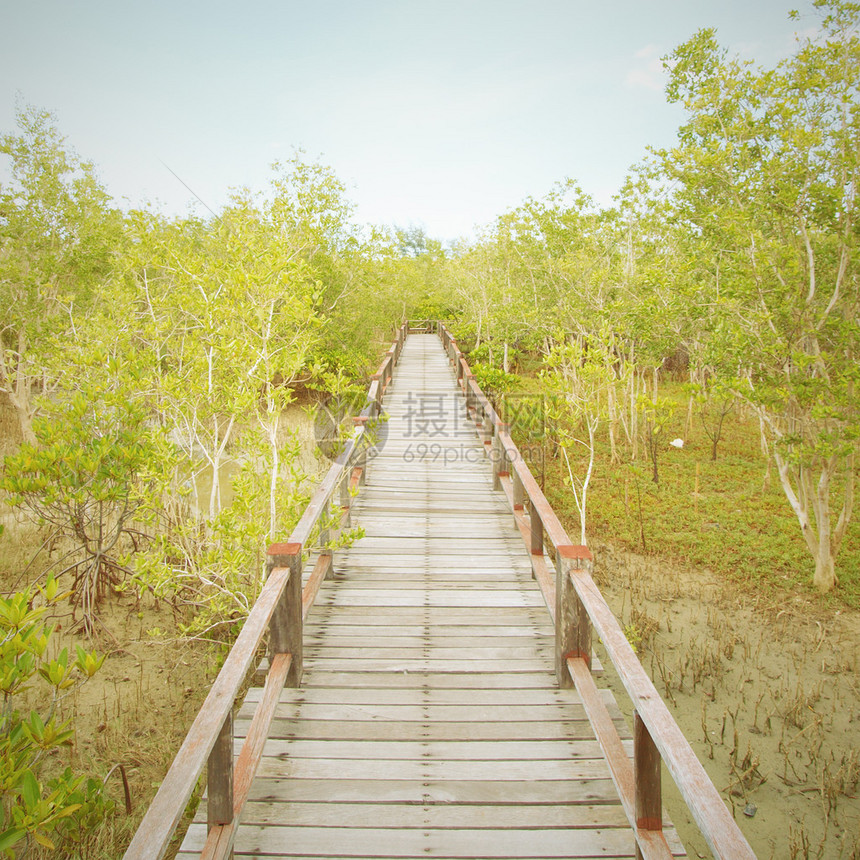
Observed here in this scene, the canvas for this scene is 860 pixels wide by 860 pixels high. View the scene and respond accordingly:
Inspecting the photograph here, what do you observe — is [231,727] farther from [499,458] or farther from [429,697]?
[499,458]

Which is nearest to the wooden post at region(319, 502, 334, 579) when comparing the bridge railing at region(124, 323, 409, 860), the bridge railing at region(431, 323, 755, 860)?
the bridge railing at region(124, 323, 409, 860)

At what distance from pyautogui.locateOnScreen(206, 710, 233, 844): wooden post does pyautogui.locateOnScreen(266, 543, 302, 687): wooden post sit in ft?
3.48

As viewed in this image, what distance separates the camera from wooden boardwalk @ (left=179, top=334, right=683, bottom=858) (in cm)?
258

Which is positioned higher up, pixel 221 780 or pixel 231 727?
pixel 231 727

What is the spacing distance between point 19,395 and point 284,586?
47.9 ft

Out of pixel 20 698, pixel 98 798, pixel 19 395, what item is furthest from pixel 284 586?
pixel 19 395

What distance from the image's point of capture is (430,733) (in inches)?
126

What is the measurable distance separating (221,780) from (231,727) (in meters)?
0.22

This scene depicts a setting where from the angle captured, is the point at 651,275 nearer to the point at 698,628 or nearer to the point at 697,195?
the point at 697,195

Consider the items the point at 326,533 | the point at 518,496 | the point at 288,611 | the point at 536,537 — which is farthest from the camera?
the point at 518,496

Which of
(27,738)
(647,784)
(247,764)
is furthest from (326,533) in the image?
(647,784)

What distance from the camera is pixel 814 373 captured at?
23.7 ft

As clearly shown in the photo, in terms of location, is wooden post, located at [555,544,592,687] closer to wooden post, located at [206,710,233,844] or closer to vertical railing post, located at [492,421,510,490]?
wooden post, located at [206,710,233,844]

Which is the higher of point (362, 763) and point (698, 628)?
point (362, 763)
